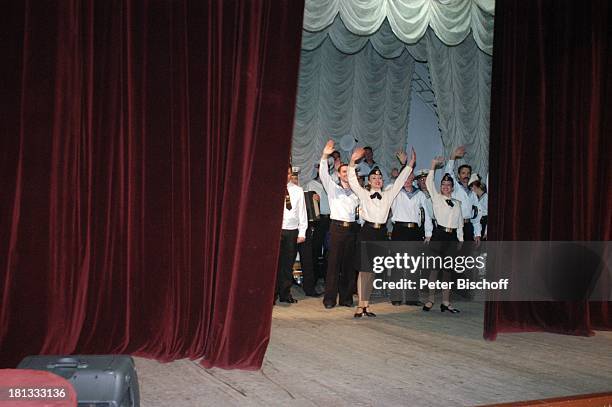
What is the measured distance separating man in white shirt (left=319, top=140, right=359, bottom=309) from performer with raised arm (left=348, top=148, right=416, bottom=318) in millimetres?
348

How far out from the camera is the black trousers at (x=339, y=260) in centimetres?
709

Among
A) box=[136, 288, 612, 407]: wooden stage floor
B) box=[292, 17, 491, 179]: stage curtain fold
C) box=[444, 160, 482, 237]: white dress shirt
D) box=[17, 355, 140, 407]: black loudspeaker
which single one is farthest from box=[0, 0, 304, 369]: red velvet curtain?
box=[292, 17, 491, 179]: stage curtain fold

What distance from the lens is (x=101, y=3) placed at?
4.19 m

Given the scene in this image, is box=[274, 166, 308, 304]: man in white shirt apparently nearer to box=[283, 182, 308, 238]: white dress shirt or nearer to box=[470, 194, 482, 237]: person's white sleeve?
box=[283, 182, 308, 238]: white dress shirt

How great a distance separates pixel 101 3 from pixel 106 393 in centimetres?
278

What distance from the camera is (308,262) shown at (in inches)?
326

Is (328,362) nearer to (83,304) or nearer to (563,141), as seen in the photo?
(83,304)

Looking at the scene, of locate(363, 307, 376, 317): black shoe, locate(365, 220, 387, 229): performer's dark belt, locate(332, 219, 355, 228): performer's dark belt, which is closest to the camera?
locate(363, 307, 376, 317): black shoe

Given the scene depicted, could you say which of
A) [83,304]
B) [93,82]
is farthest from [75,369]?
[93,82]

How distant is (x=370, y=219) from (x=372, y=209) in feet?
0.36

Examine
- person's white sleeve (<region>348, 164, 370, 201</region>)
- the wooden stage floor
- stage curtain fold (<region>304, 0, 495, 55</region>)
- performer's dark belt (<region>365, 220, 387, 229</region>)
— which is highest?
stage curtain fold (<region>304, 0, 495, 55</region>)

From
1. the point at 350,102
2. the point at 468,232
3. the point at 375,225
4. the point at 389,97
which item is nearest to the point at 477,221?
the point at 468,232

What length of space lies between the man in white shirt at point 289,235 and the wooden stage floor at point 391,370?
1417 mm

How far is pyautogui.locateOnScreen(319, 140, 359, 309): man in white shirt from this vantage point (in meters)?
6.93
